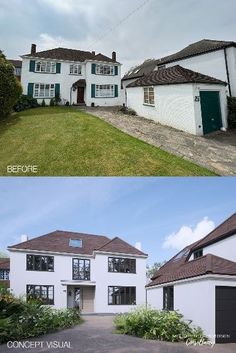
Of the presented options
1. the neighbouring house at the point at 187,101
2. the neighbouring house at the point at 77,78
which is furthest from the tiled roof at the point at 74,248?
the neighbouring house at the point at 77,78

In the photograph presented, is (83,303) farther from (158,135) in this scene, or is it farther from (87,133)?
(158,135)

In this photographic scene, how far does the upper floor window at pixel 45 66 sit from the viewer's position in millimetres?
26719

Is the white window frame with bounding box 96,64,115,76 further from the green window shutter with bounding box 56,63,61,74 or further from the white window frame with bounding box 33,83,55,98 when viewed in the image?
the white window frame with bounding box 33,83,55,98

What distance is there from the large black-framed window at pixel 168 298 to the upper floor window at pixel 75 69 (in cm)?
2292

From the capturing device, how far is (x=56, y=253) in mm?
5910

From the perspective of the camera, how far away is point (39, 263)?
5914 mm

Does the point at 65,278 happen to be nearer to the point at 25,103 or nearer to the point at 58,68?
the point at 25,103

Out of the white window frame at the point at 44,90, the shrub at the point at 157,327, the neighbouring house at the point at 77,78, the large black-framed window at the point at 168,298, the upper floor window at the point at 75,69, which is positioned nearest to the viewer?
the shrub at the point at 157,327

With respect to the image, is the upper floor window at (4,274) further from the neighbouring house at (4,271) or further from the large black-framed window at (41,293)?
the large black-framed window at (41,293)

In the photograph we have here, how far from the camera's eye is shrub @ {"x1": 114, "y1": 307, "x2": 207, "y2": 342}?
20.0 feet

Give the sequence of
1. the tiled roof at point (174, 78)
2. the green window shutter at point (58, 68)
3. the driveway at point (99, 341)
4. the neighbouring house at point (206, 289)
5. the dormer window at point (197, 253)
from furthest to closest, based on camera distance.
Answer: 1. the green window shutter at point (58, 68)
2. the tiled roof at point (174, 78)
3. the dormer window at point (197, 253)
4. the neighbouring house at point (206, 289)
5. the driveway at point (99, 341)

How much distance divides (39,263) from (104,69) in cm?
2381

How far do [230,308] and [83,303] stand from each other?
3528 mm

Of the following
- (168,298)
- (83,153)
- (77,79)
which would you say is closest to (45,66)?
(77,79)
